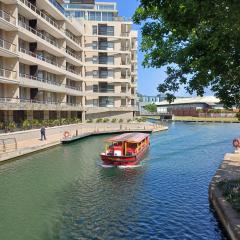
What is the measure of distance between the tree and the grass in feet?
14.0

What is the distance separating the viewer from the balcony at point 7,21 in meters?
46.5

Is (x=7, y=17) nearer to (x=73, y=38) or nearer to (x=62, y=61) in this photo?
(x=62, y=61)

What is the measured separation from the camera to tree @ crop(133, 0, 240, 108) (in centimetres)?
1065

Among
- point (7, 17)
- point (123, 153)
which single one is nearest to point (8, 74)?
point (7, 17)

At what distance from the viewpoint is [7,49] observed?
158ft

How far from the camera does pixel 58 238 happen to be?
53.7 ft

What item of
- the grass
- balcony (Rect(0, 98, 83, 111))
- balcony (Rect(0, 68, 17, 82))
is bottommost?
the grass

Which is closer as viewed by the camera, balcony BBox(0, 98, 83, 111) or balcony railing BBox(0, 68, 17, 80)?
balcony BBox(0, 98, 83, 111)

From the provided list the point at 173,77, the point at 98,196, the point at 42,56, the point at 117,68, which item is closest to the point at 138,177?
the point at 98,196

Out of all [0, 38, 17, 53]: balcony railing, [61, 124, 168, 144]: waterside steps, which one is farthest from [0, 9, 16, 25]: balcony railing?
[61, 124, 168, 144]: waterside steps

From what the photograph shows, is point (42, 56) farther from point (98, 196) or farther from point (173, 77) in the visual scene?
point (173, 77)

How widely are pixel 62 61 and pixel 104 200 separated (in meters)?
54.6

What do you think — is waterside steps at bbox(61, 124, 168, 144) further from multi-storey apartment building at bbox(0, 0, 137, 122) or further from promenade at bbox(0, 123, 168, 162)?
multi-storey apartment building at bbox(0, 0, 137, 122)

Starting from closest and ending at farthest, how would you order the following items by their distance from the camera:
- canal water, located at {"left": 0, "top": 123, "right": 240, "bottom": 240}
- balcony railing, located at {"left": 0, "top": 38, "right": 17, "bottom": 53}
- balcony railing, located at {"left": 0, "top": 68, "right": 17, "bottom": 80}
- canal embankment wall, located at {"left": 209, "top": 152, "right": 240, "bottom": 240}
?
canal embankment wall, located at {"left": 209, "top": 152, "right": 240, "bottom": 240} < canal water, located at {"left": 0, "top": 123, "right": 240, "bottom": 240} < balcony railing, located at {"left": 0, "top": 68, "right": 17, "bottom": 80} < balcony railing, located at {"left": 0, "top": 38, "right": 17, "bottom": 53}
